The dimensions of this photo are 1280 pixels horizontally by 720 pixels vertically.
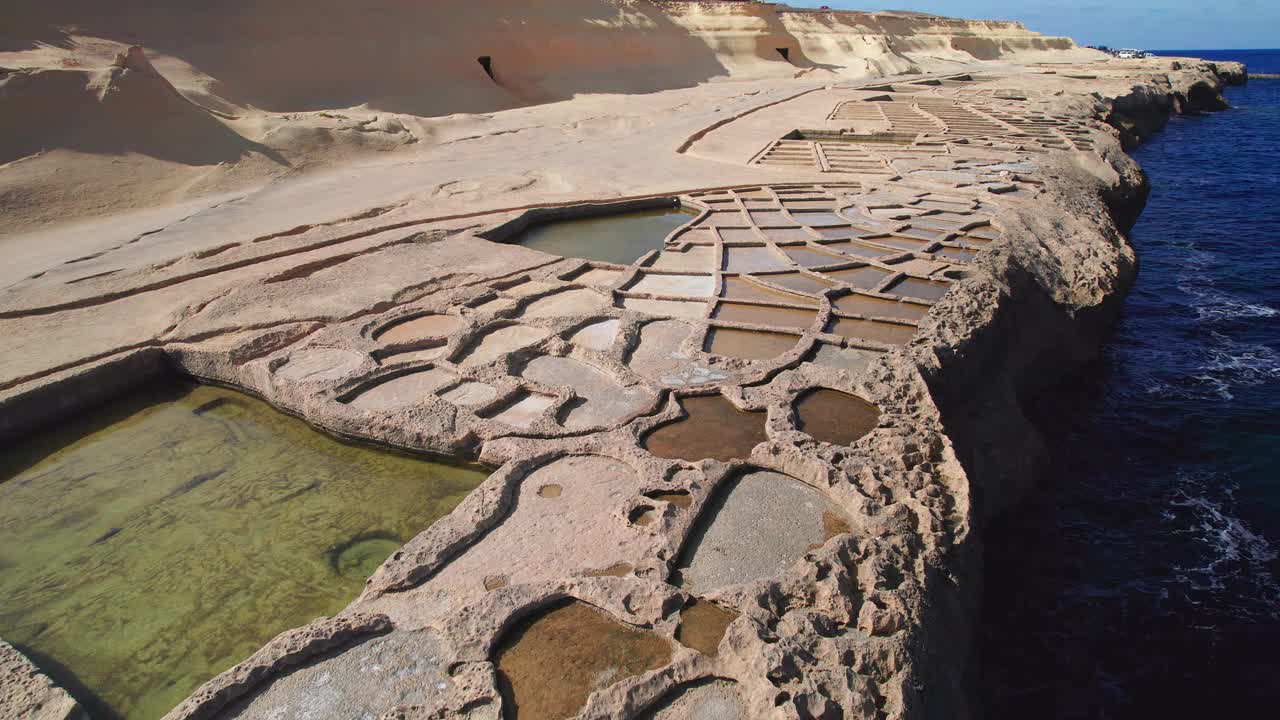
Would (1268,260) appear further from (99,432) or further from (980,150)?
(99,432)

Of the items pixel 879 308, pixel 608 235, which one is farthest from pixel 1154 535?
pixel 608 235

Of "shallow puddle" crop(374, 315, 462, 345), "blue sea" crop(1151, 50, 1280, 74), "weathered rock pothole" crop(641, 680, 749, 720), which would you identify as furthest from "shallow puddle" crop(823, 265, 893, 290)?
"blue sea" crop(1151, 50, 1280, 74)

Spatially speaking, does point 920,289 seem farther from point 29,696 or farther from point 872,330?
point 29,696

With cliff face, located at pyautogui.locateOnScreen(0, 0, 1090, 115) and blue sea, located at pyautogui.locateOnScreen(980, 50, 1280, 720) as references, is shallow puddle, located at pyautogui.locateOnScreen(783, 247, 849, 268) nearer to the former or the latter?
blue sea, located at pyautogui.locateOnScreen(980, 50, 1280, 720)

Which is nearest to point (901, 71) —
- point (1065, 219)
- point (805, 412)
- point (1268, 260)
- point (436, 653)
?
point (1268, 260)

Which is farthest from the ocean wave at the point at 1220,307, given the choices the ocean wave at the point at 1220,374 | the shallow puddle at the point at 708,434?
the shallow puddle at the point at 708,434
